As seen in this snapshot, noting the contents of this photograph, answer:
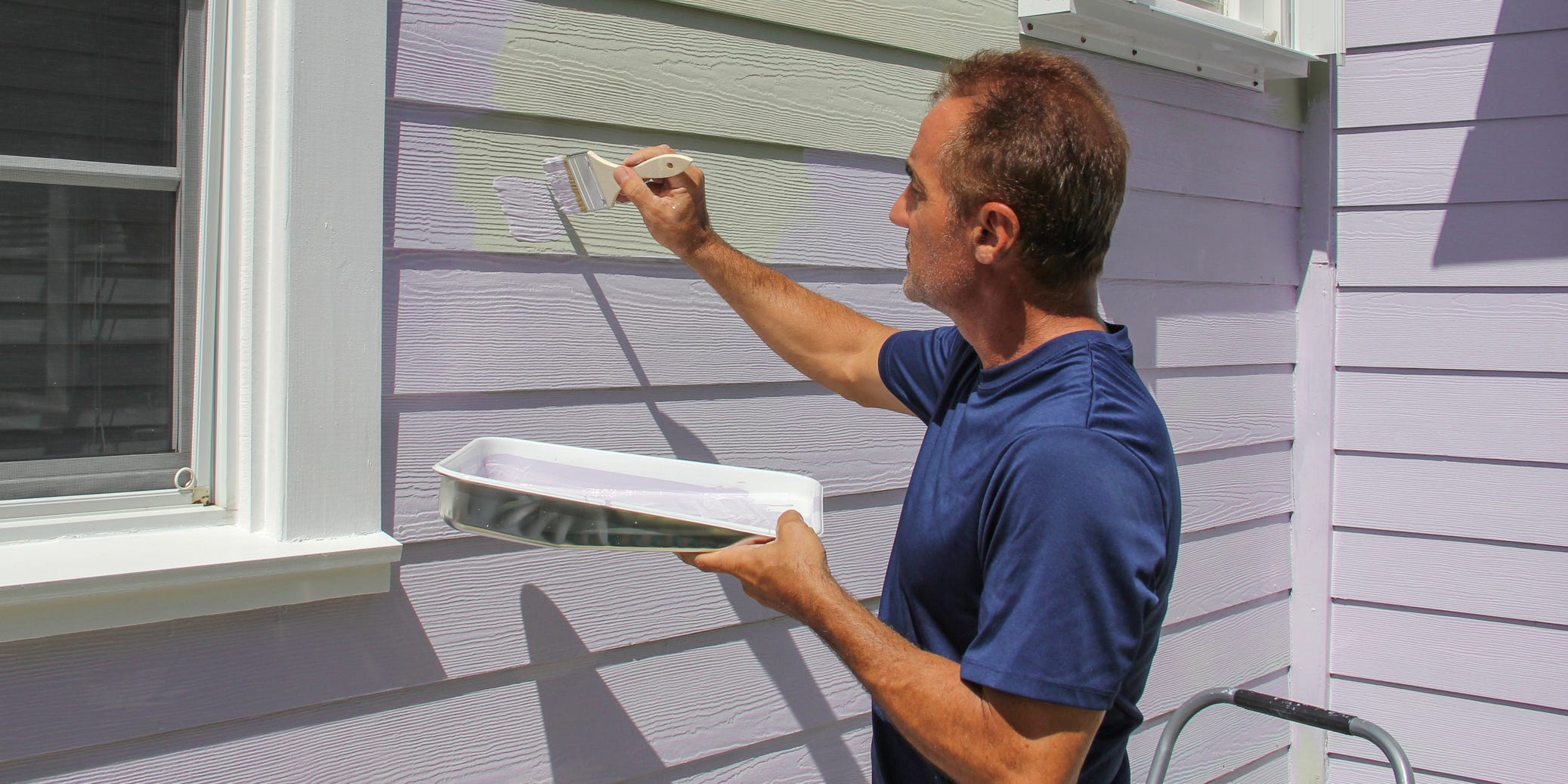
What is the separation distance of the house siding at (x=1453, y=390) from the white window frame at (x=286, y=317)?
2795 mm

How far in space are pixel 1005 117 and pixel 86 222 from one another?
1183 mm

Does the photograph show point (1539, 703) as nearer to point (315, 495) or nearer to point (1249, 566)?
point (1249, 566)

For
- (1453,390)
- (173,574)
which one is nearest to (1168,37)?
(1453,390)

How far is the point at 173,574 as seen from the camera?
132 cm

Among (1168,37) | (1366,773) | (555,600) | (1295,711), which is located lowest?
(1366,773)

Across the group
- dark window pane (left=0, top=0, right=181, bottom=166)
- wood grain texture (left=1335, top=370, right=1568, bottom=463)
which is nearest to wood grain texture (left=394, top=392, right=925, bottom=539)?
dark window pane (left=0, top=0, right=181, bottom=166)

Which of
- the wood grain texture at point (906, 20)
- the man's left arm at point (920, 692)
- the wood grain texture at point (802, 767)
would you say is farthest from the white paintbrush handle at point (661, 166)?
the wood grain texture at point (802, 767)

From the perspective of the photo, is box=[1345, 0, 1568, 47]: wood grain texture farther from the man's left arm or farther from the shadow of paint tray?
the man's left arm

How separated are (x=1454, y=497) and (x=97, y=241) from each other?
128 inches

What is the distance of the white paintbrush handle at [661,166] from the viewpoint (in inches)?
64.6

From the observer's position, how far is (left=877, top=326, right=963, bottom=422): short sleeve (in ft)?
5.69

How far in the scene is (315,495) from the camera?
147cm

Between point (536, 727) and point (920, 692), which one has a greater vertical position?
point (920, 692)

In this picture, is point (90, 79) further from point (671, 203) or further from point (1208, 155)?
point (1208, 155)
